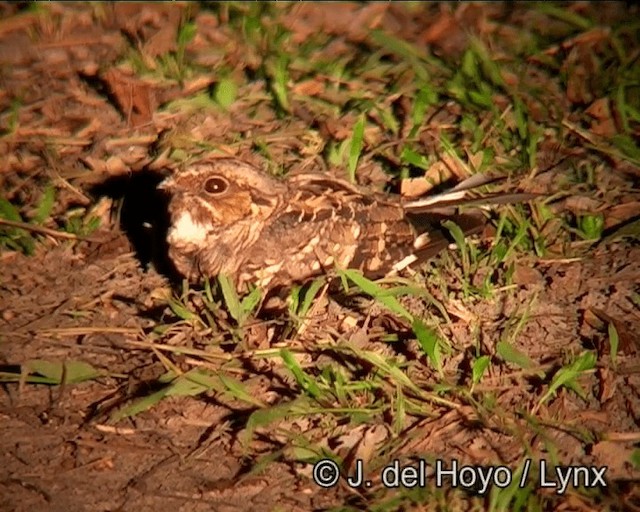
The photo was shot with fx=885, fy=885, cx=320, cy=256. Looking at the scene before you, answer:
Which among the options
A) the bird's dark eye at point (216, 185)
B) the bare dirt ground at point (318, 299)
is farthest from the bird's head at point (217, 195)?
the bare dirt ground at point (318, 299)

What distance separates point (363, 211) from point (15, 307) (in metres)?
1.56

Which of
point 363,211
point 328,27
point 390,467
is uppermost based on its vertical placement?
point 328,27

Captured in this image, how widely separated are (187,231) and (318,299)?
2.18ft

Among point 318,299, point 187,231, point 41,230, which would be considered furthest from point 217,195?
point 41,230

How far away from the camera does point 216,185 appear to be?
3.76m

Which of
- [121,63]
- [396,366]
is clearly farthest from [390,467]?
[121,63]

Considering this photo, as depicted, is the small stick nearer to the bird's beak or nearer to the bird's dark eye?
the bird's beak

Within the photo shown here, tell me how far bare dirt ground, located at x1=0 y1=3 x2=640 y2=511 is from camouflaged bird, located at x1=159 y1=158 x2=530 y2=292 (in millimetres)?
184

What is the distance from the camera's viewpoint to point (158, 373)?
11.1 ft

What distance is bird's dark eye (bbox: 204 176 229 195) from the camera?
3.74 m

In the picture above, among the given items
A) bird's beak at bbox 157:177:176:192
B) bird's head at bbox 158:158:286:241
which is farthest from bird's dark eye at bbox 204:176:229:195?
bird's beak at bbox 157:177:176:192

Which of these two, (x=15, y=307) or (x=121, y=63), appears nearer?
(x=15, y=307)

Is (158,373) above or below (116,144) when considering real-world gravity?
below

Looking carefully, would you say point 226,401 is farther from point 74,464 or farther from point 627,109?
point 627,109
